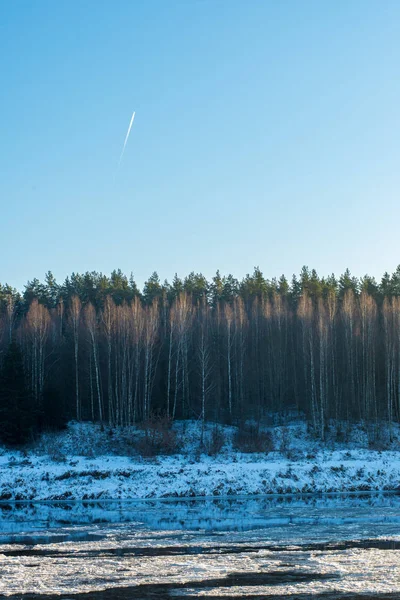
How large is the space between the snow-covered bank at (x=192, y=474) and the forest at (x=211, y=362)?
34.0ft

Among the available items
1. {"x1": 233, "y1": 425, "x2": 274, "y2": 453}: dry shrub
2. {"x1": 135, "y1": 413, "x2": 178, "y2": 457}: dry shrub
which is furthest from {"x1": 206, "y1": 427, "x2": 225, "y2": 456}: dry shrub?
{"x1": 135, "y1": 413, "x2": 178, "y2": 457}: dry shrub

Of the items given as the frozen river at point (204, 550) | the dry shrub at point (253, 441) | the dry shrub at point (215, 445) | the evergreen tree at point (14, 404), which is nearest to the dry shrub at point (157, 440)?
the dry shrub at point (215, 445)

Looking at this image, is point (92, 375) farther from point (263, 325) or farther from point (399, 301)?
point (399, 301)

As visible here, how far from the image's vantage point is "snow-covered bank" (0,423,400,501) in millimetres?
30562

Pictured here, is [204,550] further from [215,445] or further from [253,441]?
[253,441]

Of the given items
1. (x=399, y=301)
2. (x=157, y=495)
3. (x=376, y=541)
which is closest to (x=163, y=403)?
(x=399, y=301)

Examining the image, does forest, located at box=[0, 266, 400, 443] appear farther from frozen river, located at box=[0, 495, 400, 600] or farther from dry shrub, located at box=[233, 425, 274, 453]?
frozen river, located at box=[0, 495, 400, 600]

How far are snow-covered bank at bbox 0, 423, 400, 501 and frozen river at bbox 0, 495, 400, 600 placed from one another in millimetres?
2784

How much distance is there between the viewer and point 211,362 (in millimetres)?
57156

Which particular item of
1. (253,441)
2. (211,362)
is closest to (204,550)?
(253,441)

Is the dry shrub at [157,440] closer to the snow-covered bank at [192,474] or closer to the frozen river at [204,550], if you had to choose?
the snow-covered bank at [192,474]

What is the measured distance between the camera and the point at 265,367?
59656 mm

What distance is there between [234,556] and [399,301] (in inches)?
1664

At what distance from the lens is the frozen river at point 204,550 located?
12.8m
